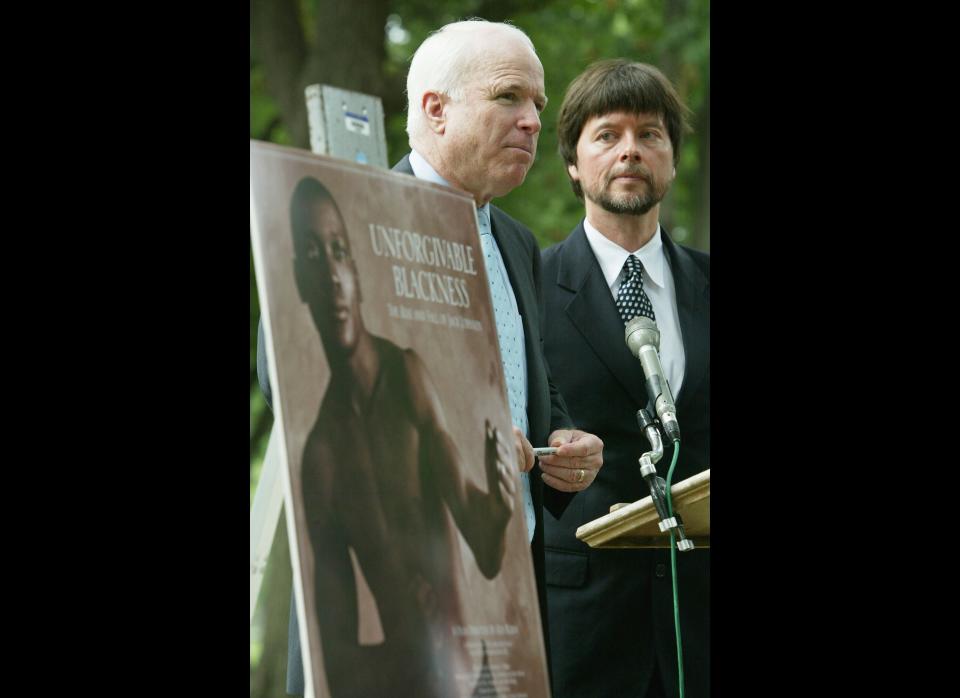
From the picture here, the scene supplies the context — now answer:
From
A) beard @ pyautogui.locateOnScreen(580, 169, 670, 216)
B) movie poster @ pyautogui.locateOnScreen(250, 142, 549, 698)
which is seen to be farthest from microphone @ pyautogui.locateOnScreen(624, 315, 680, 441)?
movie poster @ pyautogui.locateOnScreen(250, 142, 549, 698)

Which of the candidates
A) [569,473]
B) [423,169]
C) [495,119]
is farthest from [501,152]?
[569,473]

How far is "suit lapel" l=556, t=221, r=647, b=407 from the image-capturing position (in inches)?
133

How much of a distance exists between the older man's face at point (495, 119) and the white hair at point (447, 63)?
0.02 m

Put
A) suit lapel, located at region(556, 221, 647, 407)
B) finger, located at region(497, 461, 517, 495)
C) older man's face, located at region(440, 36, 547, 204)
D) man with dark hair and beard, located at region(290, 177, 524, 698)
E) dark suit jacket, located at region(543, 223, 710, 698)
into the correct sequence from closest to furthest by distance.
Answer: man with dark hair and beard, located at region(290, 177, 524, 698) → finger, located at region(497, 461, 517, 495) → older man's face, located at region(440, 36, 547, 204) → dark suit jacket, located at region(543, 223, 710, 698) → suit lapel, located at region(556, 221, 647, 407)

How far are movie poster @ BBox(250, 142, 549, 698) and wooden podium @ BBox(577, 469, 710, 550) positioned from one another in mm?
648

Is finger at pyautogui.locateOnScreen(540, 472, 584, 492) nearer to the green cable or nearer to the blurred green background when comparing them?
the green cable

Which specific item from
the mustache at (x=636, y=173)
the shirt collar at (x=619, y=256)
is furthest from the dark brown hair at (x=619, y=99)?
the shirt collar at (x=619, y=256)

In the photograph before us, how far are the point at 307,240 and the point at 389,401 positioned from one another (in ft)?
0.90

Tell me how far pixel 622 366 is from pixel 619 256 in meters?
0.35

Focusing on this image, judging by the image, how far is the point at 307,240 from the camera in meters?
2.03

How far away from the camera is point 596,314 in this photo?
137 inches
